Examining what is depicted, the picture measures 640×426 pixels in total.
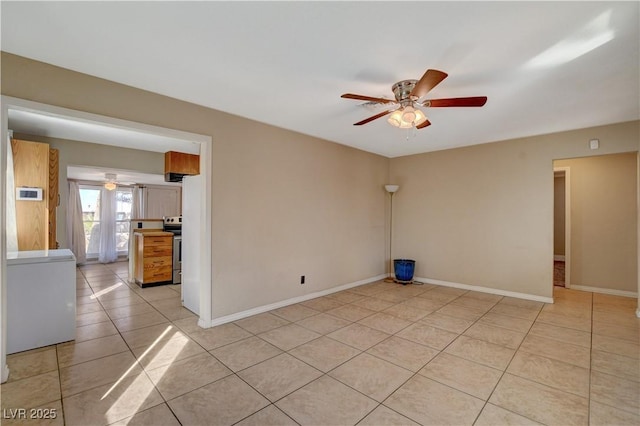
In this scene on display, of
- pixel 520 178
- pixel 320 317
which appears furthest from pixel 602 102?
pixel 320 317

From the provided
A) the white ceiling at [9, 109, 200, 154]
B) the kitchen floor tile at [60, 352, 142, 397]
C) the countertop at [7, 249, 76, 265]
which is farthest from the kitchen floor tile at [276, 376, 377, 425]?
the white ceiling at [9, 109, 200, 154]

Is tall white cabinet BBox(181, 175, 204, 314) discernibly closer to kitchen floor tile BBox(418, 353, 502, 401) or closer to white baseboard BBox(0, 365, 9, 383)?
white baseboard BBox(0, 365, 9, 383)

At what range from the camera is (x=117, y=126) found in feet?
9.00

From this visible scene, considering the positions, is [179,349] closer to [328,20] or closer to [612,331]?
[328,20]

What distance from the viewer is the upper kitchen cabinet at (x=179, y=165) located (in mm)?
4496

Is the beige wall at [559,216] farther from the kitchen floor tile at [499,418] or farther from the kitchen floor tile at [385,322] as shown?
the kitchen floor tile at [499,418]

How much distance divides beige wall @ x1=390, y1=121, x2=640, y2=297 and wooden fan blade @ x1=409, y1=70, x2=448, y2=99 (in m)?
3.25

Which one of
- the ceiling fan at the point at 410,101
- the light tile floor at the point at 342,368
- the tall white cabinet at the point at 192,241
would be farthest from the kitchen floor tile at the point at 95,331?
the ceiling fan at the point at 410,101

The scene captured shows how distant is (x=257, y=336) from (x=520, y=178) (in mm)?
4492

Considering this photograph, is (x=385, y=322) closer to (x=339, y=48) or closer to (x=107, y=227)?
(x=339, y=48)

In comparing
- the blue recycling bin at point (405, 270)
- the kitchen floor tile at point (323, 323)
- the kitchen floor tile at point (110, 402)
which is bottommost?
the kitchen floor tile at point (323, 323)

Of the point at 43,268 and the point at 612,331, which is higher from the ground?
the point at 43,268

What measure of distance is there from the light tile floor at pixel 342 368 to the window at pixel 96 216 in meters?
5.40

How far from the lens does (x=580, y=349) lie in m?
2.78
